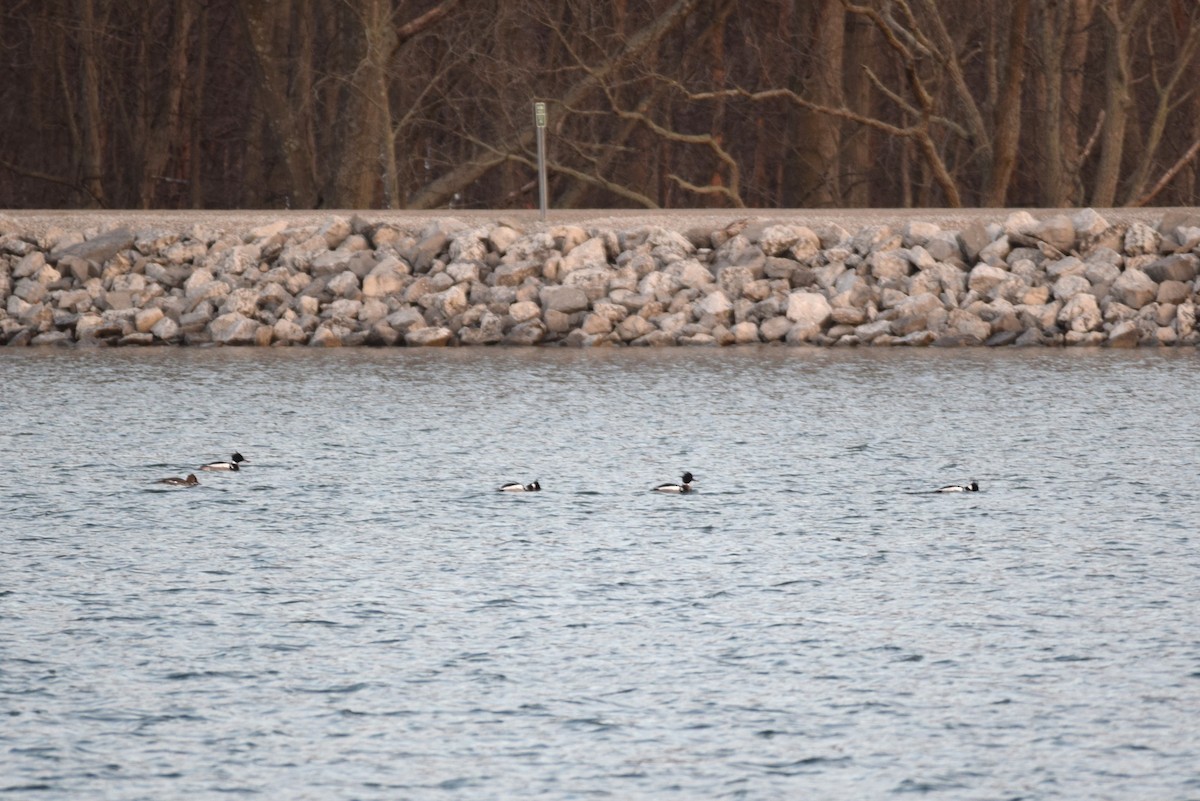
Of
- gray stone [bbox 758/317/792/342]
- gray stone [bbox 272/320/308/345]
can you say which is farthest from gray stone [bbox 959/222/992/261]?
gray stone [bbox 272/320/308/345]

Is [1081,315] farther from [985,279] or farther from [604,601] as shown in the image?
[604,601]

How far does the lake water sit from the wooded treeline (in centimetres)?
1380

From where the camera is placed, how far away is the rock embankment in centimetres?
2434

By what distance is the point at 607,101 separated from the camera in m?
41.2

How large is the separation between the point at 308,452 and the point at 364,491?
6.56 ft

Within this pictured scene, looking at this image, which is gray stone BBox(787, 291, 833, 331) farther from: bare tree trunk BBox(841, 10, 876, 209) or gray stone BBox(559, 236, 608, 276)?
bare tree trunk BBox(841, 10, 876, 209)

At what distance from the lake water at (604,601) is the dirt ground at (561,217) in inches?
332

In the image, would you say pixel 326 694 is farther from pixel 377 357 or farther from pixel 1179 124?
pixel 1179 124

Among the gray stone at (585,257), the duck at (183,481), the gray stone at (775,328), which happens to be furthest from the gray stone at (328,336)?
the duck at (183,481)

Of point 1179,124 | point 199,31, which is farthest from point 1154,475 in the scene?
point 199,31

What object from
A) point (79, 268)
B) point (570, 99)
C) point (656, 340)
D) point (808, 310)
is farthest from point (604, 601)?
point (570, 99)

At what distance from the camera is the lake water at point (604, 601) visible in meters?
7.30

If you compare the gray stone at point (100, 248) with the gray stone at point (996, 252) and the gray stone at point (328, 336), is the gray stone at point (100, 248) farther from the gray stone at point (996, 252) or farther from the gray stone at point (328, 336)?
the gray stone at point (996, 252)

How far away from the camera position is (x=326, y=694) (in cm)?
819
